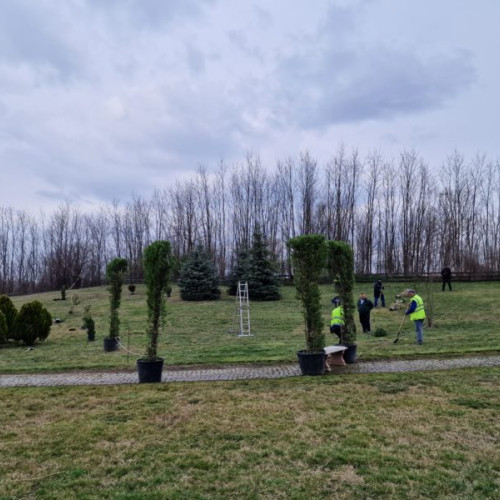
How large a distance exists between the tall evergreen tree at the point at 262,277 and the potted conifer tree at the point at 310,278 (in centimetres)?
2088

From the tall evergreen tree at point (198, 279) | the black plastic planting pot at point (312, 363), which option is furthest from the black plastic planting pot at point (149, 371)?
the tall evergreen tree at point (198, 279)

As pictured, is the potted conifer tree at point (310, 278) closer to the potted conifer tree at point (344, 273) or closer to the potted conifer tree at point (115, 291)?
the potted conifer tree at point (344, 273)

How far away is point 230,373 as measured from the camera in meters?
9.45

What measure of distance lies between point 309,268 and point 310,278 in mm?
212

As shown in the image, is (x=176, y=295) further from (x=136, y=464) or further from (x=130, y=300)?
(x=136, y=464)

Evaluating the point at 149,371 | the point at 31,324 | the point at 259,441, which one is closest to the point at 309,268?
the point at 149,371

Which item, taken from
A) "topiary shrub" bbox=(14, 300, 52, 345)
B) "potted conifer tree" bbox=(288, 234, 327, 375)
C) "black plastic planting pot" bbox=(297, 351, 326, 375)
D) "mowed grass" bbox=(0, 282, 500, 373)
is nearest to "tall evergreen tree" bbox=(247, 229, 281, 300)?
"mowed grass" bbox=(0, 282, 500, 373)

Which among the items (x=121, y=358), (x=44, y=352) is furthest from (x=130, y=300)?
(x=121, y=358)

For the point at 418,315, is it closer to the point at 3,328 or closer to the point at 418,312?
the point at 418,312

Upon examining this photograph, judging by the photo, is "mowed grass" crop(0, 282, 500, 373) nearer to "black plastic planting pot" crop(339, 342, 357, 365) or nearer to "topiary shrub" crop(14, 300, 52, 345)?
"topiary shrub" crop(14, 300, 52, 345)

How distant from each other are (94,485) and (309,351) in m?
5.77

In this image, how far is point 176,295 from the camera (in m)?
33.7

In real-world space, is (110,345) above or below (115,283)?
below

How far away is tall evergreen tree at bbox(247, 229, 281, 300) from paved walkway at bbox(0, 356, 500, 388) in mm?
19964
